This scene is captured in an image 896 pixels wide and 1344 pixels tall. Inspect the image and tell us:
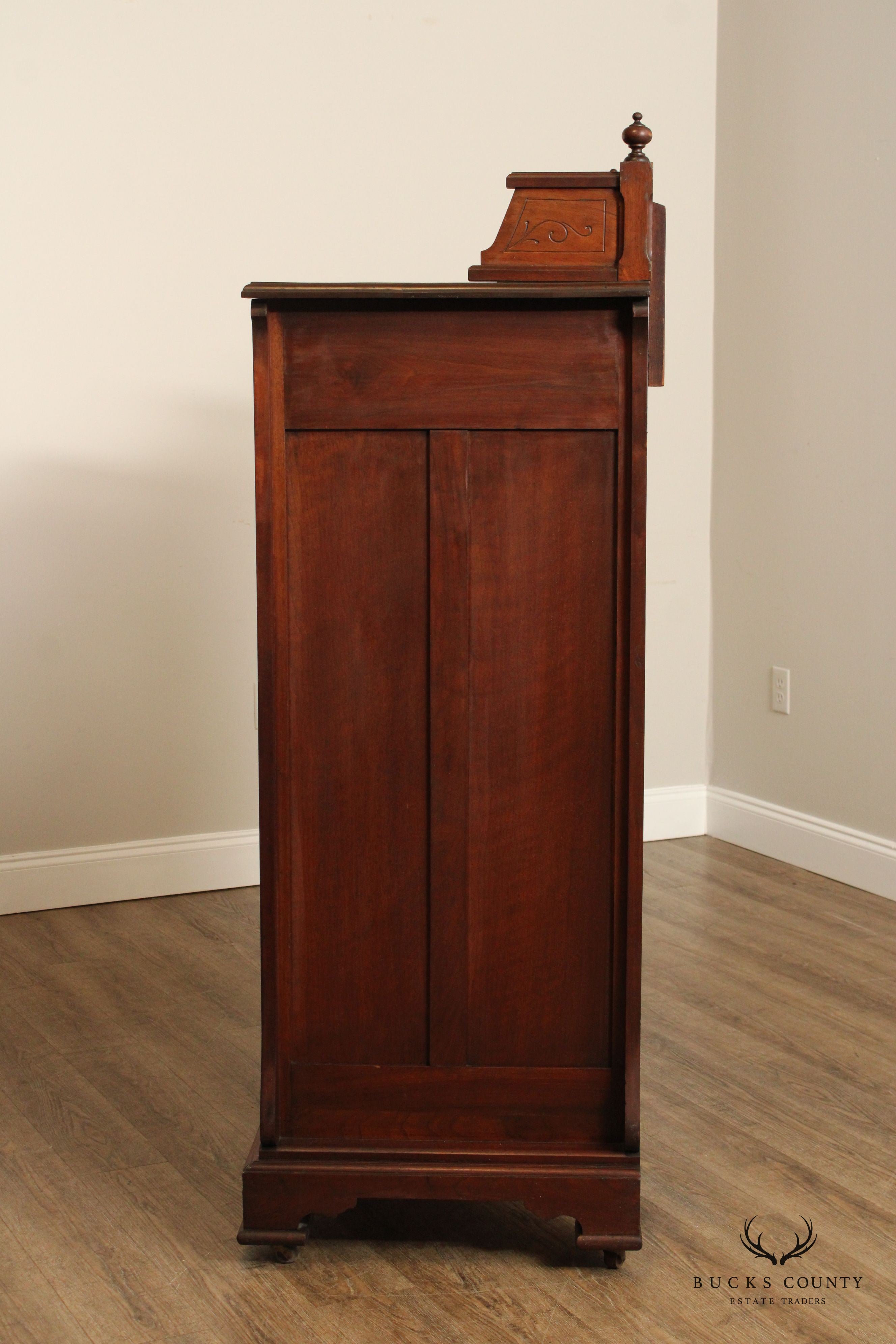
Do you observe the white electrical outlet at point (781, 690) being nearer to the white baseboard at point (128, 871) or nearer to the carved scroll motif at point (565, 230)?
the white baseboard at point (128, 871)

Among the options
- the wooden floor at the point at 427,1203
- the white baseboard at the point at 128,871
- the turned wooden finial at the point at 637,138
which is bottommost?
the wooden floor at the point at 427,1203

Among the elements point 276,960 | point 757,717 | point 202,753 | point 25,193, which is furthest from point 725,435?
point 276,960

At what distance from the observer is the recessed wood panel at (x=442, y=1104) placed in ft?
5.00

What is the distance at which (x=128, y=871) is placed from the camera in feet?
9.57

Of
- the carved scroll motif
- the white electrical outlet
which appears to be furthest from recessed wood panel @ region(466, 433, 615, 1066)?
A: the white electrical outlet

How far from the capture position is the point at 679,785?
11.4 feet

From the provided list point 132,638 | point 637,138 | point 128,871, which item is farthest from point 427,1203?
point 132,638

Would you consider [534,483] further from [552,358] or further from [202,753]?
[202,753]

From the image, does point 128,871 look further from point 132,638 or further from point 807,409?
point 807,409

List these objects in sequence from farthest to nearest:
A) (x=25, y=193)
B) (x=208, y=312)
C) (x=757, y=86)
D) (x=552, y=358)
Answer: (x=757, y=86)
(x=208, y=312)
(x=25, y=193)
(x=552, y=358)

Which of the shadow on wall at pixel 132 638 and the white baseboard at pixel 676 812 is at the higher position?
the shadow on wall at pixel 132 638

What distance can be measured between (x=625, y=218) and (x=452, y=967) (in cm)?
90

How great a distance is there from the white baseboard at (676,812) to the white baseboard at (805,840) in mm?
26

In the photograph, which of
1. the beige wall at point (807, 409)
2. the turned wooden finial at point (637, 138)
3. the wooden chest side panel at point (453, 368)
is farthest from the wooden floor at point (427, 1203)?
the turned wooden finial at point (637, 138)
